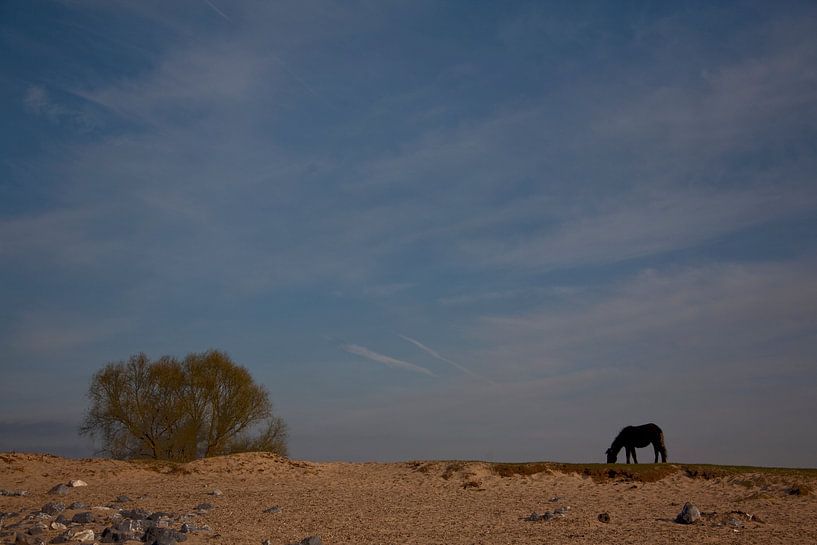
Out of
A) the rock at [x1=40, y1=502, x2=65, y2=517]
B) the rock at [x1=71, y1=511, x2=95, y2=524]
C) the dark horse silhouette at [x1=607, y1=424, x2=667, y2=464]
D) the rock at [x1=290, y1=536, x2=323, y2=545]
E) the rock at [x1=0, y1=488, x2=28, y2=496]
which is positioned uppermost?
the dark horse silhouette at [x1=607, y1=424, x2=667, y2=464]

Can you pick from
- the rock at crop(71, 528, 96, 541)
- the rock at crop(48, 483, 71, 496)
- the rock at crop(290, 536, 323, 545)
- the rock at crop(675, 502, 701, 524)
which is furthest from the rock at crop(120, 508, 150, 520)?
the rock at crop(675, 502, 701, 524)

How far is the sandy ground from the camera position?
15211 millimetres

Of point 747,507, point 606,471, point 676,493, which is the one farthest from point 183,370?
point 747,507

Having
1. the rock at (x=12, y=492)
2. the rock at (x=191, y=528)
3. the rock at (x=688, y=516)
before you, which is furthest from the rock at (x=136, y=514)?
the rock at (x=688, y=516)

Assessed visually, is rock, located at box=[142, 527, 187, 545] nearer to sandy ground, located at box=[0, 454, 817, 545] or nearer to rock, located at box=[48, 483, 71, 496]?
sandy ground, located at box=[0, 454, 817, 545]

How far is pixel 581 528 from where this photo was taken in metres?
16.1

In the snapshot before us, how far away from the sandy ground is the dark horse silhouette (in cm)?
742

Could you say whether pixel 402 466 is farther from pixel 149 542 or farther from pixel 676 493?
pixel 149 542

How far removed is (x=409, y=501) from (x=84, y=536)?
391 inches

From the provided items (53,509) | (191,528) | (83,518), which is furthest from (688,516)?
(53,509)

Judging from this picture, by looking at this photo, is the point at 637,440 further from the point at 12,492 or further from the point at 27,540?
the point at 27,540

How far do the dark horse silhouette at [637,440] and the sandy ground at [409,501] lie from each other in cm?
742

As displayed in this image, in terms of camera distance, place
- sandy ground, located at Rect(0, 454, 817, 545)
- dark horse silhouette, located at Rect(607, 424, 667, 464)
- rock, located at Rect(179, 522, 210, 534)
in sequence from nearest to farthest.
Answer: rock, located at Rect(179, 522, 210, 534) → sandy ground, located at Rect(0, 454, 817, 545) → dark horse silhouette, located at Rect(607, 424, 667, 464)

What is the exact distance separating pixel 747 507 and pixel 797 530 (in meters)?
4.05
